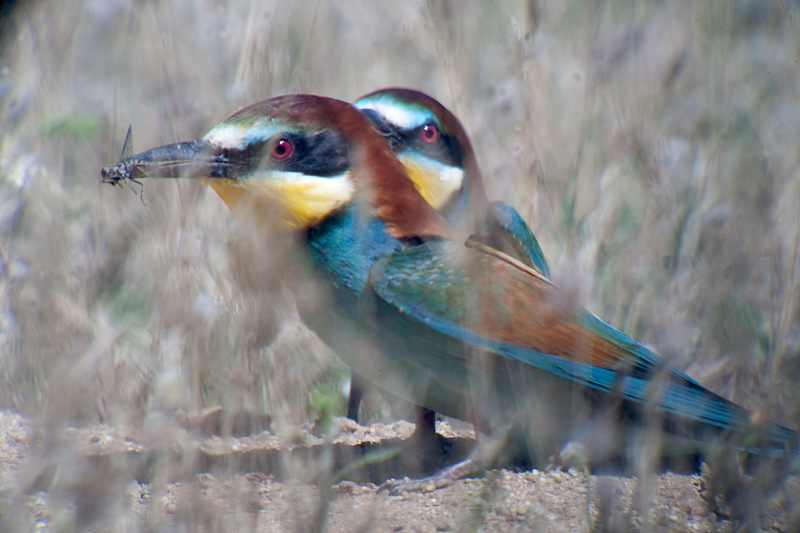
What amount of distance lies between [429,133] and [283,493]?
161 cm

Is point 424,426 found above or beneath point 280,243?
beneath

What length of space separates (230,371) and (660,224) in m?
1.39

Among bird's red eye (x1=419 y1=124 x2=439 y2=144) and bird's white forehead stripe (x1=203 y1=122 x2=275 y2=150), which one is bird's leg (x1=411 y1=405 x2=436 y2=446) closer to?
bird's white forehead stripe (x1=203 y1=122 x2=275 y2=150)

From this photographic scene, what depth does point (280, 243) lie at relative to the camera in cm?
201

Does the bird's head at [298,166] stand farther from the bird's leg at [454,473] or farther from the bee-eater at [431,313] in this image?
the bird's leg at [454,473]

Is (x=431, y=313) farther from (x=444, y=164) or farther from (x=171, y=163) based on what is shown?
(x=444, y=164)

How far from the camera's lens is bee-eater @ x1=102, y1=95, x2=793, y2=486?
189 centimetres

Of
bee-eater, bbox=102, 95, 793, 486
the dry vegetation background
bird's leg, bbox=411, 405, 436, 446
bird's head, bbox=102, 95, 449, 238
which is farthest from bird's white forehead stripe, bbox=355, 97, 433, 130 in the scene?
bird's leg, bbox=411, 405, 436, 446

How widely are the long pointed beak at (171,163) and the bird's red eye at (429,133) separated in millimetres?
1059

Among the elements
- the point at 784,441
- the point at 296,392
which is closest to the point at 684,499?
the point at 784,441

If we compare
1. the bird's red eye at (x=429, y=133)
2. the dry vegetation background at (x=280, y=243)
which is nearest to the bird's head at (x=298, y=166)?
the dry vegetation background at (x=280, y=243)

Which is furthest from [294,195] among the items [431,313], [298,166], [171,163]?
[431,313]

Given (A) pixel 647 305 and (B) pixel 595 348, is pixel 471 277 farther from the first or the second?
(A) pixel 647 305

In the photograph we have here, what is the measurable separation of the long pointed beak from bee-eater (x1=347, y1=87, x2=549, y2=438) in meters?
0.90
